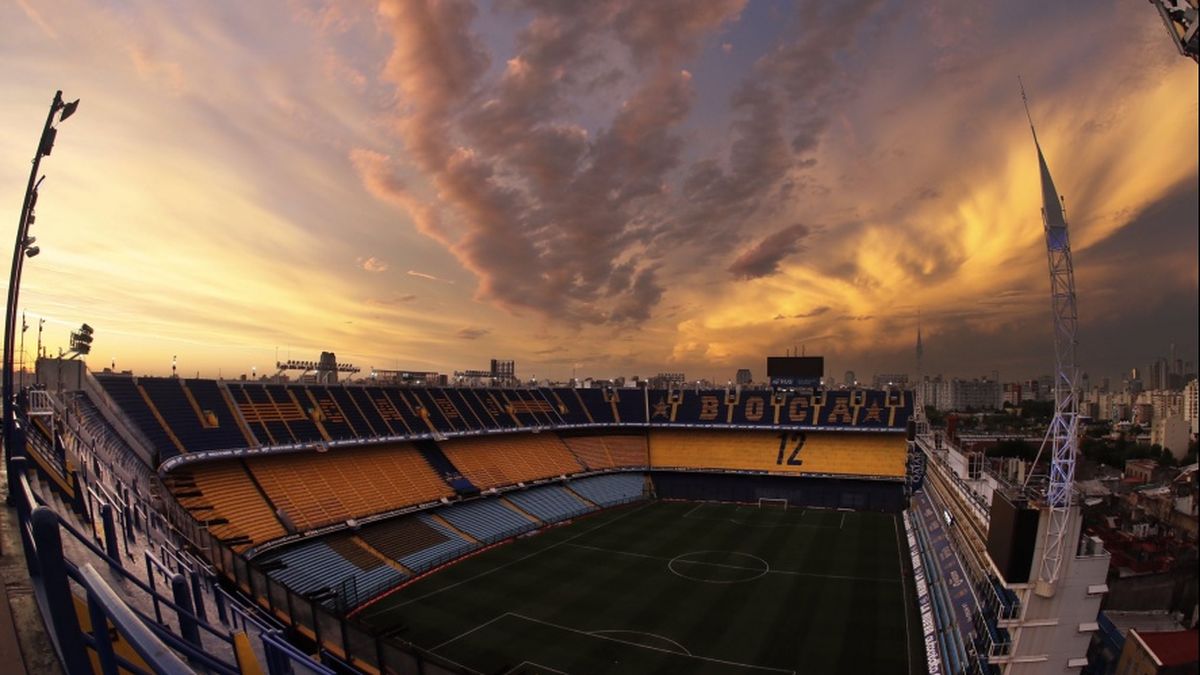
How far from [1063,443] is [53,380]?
46.2 m

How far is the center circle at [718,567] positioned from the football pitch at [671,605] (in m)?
0.12

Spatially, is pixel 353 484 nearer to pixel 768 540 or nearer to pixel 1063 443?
pixel 768 540

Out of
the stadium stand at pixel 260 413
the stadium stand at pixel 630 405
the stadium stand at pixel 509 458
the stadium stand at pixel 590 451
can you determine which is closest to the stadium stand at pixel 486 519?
the stadium stand at pixel 509 458

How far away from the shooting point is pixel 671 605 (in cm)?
3238

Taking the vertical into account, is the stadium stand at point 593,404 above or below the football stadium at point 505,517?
above

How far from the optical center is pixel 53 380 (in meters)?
33.6

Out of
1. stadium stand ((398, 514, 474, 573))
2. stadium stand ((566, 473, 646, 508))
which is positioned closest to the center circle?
stadium stand ((398, 514, 474, 573))

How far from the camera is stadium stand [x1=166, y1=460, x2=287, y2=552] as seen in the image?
109 ft

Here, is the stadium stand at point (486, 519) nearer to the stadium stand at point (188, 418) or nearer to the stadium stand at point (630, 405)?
the stadium stand at point (188, 418)

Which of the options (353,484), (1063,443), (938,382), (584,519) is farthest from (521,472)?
(938,382)

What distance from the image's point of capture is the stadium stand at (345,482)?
3881 centimetres

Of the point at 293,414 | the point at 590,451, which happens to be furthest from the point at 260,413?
the point at 590,451

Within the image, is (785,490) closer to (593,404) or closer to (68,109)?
(593,404)

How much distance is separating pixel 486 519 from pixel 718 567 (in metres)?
17.5
